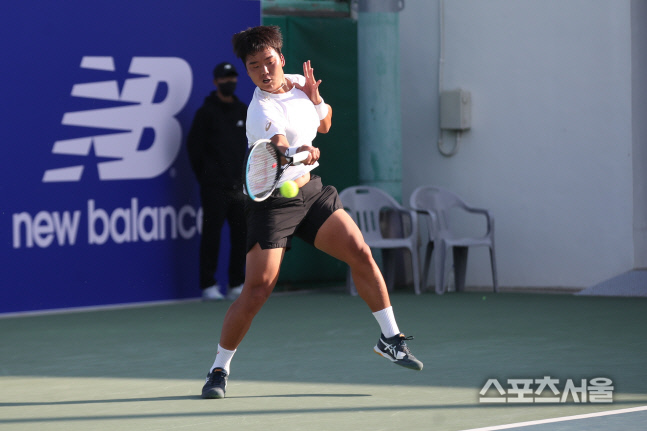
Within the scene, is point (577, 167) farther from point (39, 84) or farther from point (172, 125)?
point (39, 84)

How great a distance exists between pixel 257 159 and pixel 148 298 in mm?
5072

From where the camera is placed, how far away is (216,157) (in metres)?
10.1

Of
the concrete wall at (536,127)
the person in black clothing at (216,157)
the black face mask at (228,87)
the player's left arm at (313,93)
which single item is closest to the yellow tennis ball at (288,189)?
the player's left arm at (313,93)

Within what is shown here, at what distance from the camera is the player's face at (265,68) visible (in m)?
5.32

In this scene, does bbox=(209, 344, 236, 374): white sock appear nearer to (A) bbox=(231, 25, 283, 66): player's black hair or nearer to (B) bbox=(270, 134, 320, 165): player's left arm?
(B) bbox=(270, 134, 320, 165): player's left arm

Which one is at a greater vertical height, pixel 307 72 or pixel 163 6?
pixel 163 6

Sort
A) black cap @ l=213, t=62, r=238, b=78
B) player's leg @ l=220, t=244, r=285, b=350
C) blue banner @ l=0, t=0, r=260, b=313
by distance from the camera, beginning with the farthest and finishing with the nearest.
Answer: black cap @ l=213, t=62, r=238, b=78 → blue banner @ l=0, t=0, r=260, b=313 → player's leg @ l=220, t=244, r=285, b=350

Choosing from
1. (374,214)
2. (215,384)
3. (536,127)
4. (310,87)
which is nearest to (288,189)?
(310,87)

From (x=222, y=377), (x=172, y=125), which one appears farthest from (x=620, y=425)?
(x=172, y=125)

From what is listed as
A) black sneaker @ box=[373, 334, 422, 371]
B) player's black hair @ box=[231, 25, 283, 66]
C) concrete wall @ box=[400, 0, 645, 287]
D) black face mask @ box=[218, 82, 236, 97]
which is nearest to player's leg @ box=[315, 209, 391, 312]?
black sneaker @ box=[373, 334, 422, 371]

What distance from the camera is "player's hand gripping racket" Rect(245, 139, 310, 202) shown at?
518 cm

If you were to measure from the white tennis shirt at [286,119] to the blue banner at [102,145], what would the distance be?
4368mm

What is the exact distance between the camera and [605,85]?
10156 millimetres

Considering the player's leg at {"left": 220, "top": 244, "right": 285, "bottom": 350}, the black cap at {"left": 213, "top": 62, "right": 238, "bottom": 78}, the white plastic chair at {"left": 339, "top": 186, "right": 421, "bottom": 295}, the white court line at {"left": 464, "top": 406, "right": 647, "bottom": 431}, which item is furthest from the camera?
the white plastic chair at {"left": 339, "top": 186, "right": 421, "bottom": 295}
